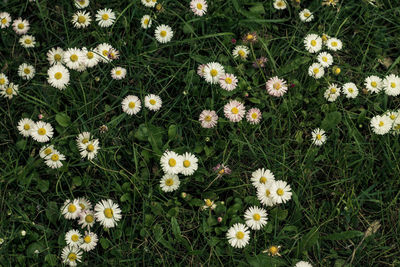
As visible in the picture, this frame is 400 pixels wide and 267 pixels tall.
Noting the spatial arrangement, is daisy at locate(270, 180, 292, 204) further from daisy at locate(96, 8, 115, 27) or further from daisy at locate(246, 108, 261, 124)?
daisy at locate(96, 8, 115, 27)

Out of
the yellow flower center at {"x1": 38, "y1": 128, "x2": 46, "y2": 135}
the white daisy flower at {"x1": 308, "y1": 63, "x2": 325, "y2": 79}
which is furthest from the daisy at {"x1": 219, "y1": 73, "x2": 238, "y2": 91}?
the yellow flower center at {"x1": 38, "y1": 128, "x2": 46, "y2": 135}

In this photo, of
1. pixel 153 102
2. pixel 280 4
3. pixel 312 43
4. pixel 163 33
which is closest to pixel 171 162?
pixel 153 102

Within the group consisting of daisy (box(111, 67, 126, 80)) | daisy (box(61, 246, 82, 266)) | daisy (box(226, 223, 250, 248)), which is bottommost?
daisy (box(61, 246, 82, 266))

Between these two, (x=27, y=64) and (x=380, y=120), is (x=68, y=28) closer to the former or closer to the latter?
(x=27, y=64)

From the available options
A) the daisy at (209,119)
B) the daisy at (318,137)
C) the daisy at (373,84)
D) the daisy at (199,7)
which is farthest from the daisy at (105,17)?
the daisy at (373,84)

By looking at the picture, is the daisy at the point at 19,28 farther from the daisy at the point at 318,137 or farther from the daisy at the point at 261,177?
the daisy at the point at 318,137
